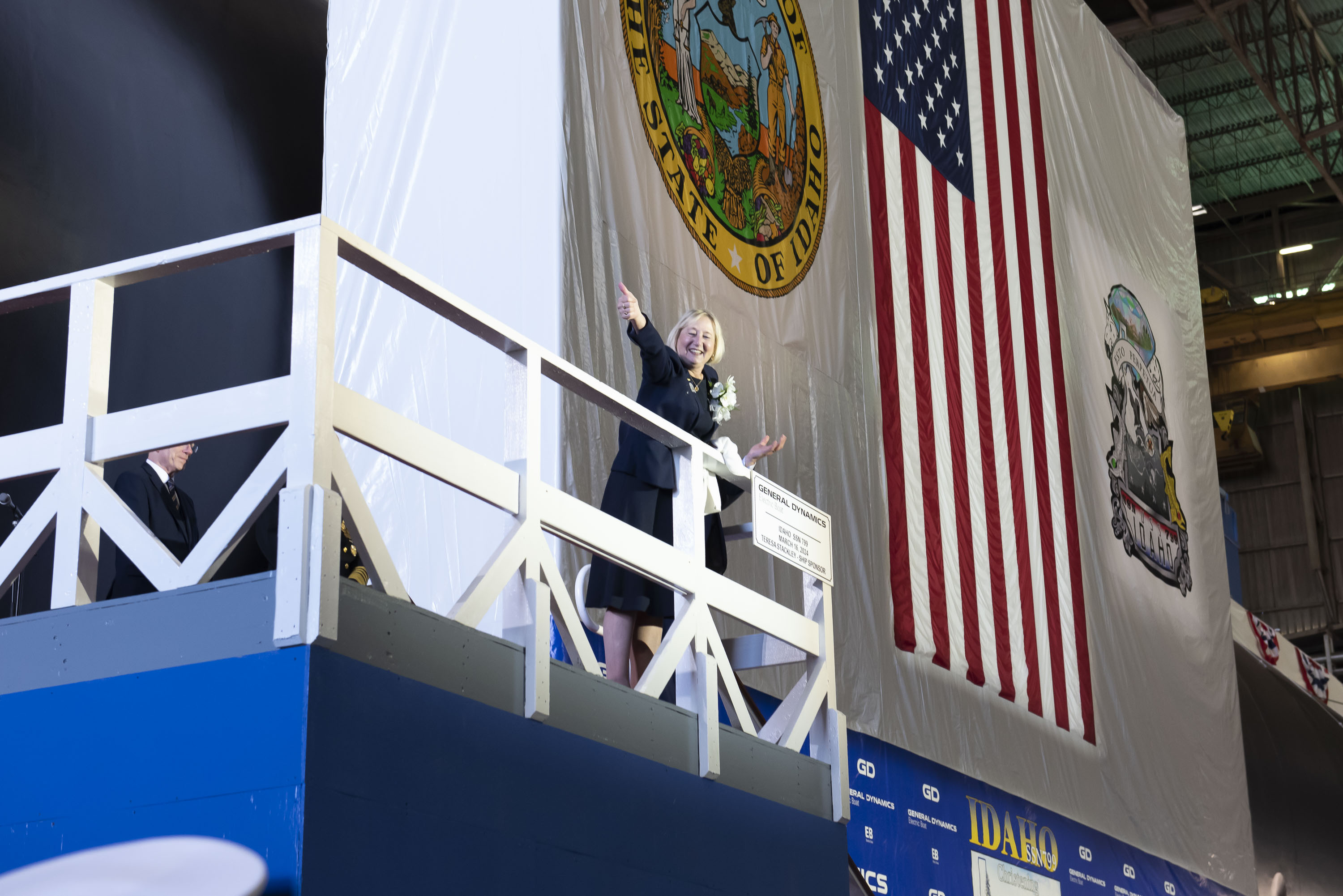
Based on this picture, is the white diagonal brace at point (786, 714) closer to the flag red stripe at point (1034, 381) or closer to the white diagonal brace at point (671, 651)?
the white diagonal brace at point (671, 651)

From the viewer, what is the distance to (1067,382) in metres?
11.7

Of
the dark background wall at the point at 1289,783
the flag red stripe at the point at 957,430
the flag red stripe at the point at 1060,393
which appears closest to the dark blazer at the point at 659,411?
the flag red stripe at the point at 957,430

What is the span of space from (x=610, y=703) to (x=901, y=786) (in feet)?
15.4

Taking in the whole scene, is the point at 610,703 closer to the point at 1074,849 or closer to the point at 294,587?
the point at 294,587

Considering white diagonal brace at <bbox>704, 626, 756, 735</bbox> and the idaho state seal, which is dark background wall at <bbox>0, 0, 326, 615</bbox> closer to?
the idaho state seal

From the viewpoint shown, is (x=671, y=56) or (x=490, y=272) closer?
(x=490, y=272)

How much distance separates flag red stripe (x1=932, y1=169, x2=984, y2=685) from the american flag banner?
15mm

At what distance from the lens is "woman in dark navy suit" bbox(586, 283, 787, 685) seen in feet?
16.8

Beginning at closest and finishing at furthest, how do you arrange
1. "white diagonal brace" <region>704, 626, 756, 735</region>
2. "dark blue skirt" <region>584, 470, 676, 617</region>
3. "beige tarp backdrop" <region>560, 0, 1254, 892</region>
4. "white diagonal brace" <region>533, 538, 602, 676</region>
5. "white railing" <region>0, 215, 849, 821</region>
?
"white railing" <region>0, 215, 849, 821</region>
"white diagonal brace" <region>533, 538, 602, 676</region>
"white diagonal brace" <region>704, 626, 756, 735</region>
"dark blue skirt" <region>584, 470, 676, 617</region>
"beige tarp backdrop" <region>560, 0, 1254, 892</region>

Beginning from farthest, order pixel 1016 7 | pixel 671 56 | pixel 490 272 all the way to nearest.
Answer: pixel 1016 7, pixel 671 56, pixel 490 272

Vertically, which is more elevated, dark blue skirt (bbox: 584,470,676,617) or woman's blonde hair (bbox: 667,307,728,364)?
woman's blonde hair (bbox: 667,307,728,364)

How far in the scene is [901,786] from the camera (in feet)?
27.6

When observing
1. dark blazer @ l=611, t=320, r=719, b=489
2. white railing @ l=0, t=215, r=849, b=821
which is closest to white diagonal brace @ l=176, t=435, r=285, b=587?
white railing @ l=0, t=215, r=849, b=821

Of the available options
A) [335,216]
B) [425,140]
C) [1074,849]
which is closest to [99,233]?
[335,216]
